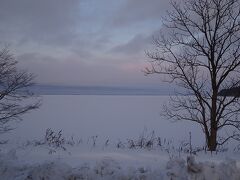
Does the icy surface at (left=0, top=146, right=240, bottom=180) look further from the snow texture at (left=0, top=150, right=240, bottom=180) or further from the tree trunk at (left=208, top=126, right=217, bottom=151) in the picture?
the tree trunk at (left=208, top=126, right=217, bottom=151)

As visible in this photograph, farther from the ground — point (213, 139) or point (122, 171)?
point (122, 171)

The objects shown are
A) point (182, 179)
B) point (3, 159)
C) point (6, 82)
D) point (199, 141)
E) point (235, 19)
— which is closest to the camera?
point (182, 179)

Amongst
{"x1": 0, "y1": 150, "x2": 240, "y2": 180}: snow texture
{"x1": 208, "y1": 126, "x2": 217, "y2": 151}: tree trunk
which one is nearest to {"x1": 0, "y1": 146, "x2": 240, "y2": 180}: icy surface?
{"x1": 0, "y1": 150, "x2": 240, "y2": 180}: snow texture

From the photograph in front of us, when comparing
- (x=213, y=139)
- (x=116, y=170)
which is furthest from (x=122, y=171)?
(x=213, y=139)

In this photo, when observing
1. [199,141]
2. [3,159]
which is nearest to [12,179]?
[3,159]

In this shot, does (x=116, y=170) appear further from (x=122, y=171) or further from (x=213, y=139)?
(x=213, y=139)

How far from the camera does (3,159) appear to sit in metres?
6.35

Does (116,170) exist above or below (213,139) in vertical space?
above

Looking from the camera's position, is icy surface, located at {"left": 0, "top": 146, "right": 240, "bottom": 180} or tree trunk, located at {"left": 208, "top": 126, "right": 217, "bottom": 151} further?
tree trunk, located at {"left": 208, "top": 126, "right": 217, "bottom": 151}

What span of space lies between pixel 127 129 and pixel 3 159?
1269 cm

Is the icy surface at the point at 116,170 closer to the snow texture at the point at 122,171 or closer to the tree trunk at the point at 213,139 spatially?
the snow texture at the point at 122,171

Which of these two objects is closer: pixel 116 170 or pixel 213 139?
pixel 116 170

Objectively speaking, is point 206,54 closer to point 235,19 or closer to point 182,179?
point 235,19

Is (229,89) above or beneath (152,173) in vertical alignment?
above
